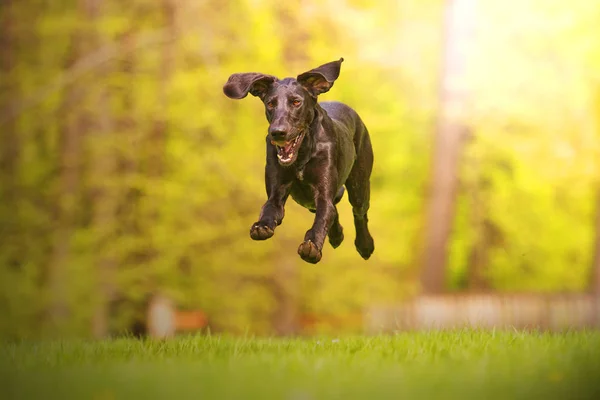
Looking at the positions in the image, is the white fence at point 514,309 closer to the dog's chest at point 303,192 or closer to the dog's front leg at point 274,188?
the dog's chest at point 303,192

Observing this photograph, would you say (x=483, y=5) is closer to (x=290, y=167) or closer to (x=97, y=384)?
(x=290, y=167)

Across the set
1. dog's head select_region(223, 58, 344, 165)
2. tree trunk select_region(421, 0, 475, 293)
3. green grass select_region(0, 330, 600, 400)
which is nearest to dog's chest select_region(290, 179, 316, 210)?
dog's head select_region(223, 58, 344, 165)

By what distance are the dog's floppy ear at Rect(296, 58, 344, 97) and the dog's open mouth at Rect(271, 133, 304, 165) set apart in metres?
0.34

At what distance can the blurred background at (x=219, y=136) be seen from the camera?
17.1 meters

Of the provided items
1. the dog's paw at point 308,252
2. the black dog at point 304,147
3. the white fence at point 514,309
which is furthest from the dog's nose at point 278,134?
the white fence at point 514,309

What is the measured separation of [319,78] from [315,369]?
1943mm

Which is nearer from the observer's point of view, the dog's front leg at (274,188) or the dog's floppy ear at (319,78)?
the dog's floppy ear at (319,78)

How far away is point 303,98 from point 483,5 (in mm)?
14132

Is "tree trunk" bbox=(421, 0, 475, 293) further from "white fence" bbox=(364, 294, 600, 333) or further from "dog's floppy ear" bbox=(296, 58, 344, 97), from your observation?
"dog's floppy ear" bbox=(296, 58, 344, 97)

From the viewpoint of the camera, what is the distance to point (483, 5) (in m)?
19.6

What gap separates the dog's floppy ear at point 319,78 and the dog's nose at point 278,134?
20.0 inches

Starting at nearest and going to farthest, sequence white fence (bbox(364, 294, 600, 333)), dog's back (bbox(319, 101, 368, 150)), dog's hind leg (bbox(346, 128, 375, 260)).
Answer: dog's back (bbox(319, 101, 368, 150)) < dog's hind leg (bbox(346, 128, 375, 260)) < white fence (bbox(364, 294, 600, 333))

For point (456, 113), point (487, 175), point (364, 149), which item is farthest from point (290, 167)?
point (487, 175)

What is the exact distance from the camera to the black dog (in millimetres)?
6203
